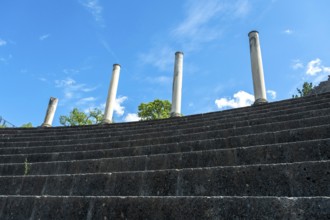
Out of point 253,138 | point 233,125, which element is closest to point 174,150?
point 253,138

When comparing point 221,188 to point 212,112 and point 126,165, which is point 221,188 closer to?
point 126,165

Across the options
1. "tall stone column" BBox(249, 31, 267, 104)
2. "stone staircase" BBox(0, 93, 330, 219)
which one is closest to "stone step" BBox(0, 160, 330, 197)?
"stone staircase" BBox(0, 93, 330, 219)

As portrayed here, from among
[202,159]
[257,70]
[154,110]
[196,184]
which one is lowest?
[196,184]

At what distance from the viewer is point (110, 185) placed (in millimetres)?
3453

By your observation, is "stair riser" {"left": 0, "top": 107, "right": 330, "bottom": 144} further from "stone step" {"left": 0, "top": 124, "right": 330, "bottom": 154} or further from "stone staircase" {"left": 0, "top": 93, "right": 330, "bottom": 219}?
"stone step" {"left": 0, "top": 124, "right": 330, "bottom": 154}

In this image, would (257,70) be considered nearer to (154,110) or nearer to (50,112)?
(50,112)

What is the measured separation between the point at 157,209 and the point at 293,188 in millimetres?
1325

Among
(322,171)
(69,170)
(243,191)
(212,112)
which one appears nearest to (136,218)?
(243,191)

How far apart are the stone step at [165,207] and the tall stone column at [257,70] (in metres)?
10.3

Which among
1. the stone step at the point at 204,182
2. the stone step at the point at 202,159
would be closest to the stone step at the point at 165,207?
the stone step at the point at 204,182

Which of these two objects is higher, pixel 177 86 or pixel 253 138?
pixel 177 86

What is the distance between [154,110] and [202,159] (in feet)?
106

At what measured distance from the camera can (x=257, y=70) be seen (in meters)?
12.9

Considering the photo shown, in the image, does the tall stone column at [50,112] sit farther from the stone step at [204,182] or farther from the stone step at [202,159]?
the stone step at [204,182]
